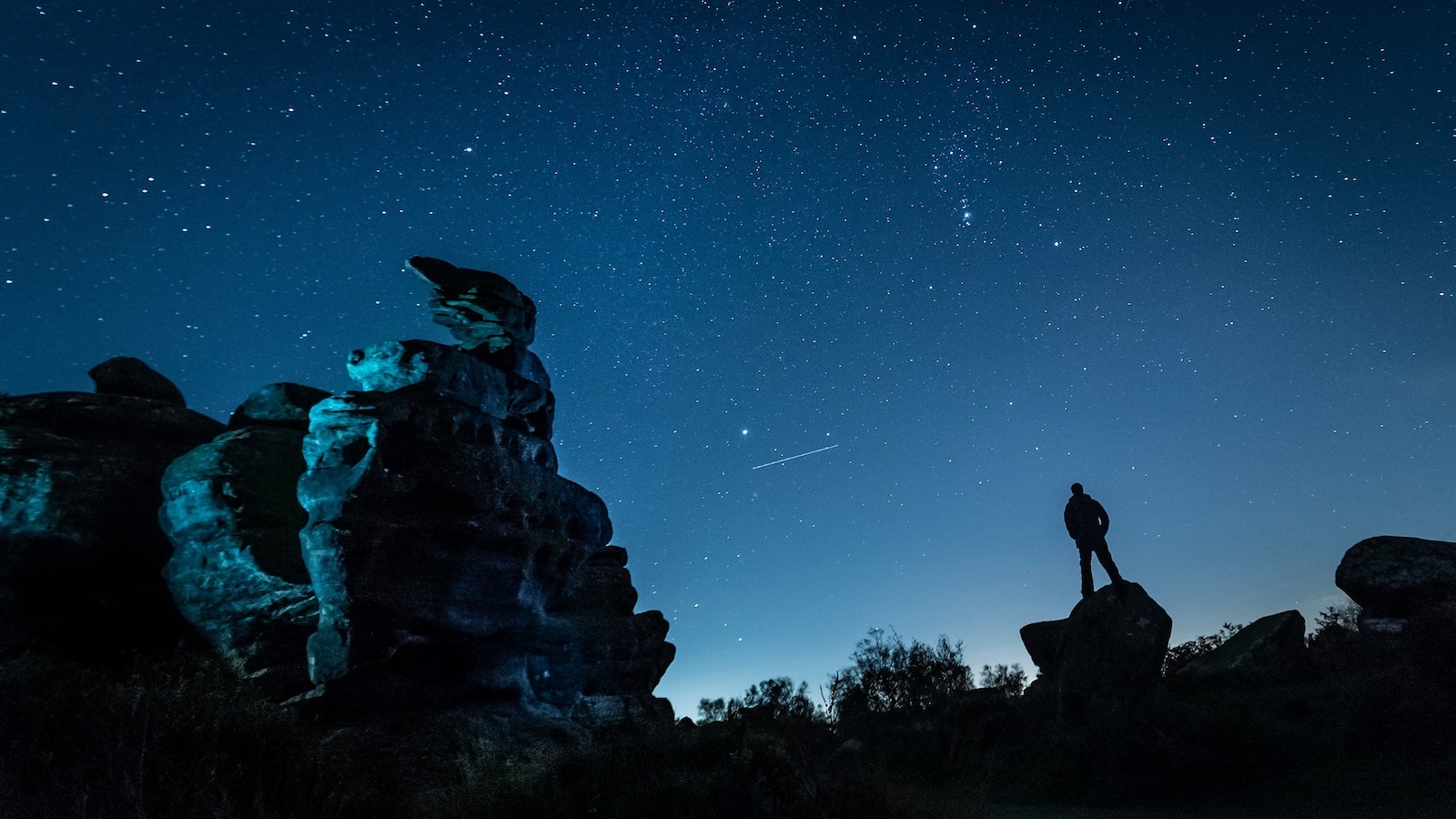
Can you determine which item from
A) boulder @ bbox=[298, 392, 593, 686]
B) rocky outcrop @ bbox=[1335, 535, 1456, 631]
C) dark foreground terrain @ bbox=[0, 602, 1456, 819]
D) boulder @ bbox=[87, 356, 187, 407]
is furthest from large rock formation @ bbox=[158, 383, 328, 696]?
rocky outcrop @ bbox=[1335, 535, 1456, 631]

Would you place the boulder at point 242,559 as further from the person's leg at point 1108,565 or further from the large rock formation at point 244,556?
the person's leg at point 1108,565

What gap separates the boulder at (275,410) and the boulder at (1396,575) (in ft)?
82.0

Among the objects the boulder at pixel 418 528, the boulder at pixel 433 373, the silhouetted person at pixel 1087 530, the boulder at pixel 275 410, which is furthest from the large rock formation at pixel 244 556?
the silhouetted person at pixel 1087 530

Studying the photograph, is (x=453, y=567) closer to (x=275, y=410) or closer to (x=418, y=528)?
(x=418, y=528)

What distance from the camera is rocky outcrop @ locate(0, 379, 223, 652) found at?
1501cm

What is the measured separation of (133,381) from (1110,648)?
2661 cm

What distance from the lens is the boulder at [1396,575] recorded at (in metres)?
14.4

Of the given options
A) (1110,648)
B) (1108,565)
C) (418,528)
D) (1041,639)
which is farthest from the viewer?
(1041,639)

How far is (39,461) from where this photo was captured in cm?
1603

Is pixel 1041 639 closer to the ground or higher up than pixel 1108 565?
closer to the ground

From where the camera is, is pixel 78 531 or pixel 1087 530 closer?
pixel 78 531

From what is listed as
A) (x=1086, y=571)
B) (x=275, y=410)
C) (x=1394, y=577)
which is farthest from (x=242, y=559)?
(x=1394, y=577)

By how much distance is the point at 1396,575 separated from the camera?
14891 mm

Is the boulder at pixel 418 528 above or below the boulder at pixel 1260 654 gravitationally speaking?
above
